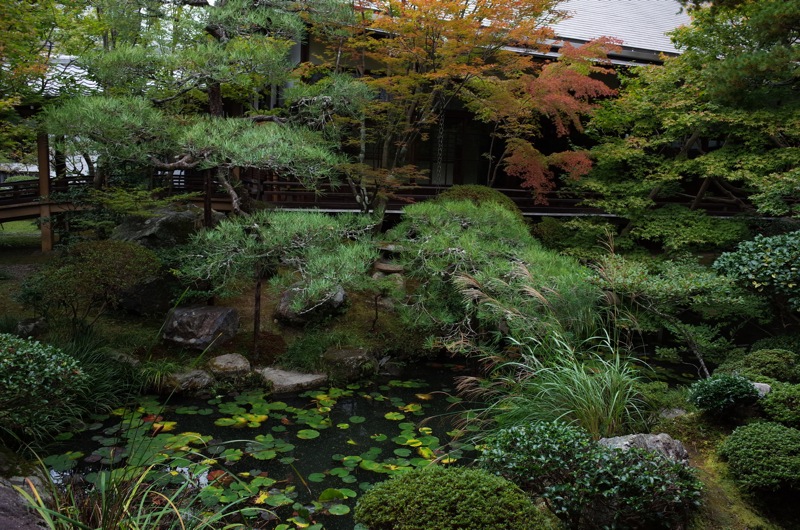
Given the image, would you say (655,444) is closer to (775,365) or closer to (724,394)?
(724,394)

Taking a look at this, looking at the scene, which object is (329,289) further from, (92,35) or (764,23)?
(92,35)

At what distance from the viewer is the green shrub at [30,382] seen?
504 centimetres

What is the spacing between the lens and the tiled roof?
47.2 feet

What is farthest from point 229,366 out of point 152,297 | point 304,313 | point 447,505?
point 447,505

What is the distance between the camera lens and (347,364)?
810 cm

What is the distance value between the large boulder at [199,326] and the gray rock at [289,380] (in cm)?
86

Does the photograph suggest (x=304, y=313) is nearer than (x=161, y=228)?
Yes

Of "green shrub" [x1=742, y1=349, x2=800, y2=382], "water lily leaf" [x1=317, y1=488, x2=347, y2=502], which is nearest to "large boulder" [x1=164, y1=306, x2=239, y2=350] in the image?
"water lily leaf" [x1=317, y1=488, x2=347, y2=502]

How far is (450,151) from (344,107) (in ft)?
23.4

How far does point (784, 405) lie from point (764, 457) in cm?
90

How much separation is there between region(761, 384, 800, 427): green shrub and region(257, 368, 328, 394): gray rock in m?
5.16

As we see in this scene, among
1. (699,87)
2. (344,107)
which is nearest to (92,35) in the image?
(344,107)

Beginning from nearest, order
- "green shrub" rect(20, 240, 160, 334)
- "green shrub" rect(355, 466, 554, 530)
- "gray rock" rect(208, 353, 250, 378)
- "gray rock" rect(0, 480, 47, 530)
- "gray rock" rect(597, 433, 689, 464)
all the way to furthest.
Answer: "gray rock" rect(0, 480, 47, 530) < "green shrub" rect(355, 466, 554, 530) < "gray rock" rect(597, 433, 689, 464) < "green shrub" rect(20, 240, 160, 334) < "gray rock" rect(208, 353, 250, 378)

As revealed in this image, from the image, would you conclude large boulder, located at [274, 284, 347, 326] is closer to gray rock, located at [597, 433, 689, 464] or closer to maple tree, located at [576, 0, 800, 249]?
gray rock, located at [597, 433, 689, 464]
